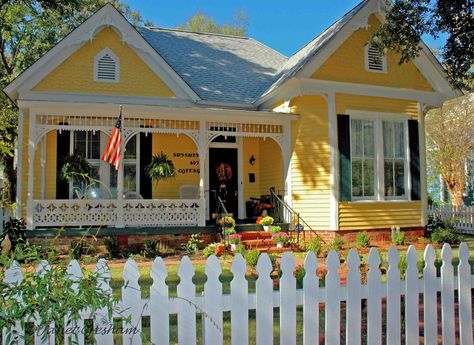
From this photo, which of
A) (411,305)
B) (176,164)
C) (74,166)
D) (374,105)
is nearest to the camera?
(411,305)

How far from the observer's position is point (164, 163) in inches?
471

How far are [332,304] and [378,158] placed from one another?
396 inches

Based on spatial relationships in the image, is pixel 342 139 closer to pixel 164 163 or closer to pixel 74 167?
pixel 164 163

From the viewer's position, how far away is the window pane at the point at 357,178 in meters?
12.5

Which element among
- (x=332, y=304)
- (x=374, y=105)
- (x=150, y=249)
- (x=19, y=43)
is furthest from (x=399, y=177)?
(x=19, y=43)

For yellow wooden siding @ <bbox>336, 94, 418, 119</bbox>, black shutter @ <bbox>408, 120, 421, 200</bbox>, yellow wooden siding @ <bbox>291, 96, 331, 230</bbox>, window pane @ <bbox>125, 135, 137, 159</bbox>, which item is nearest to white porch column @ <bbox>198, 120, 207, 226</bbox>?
window pane @ <bbox>125, 135, 137, 159</bbox>

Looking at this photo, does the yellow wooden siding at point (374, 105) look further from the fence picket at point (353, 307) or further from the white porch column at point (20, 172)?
the fence picket at point (353, 307)

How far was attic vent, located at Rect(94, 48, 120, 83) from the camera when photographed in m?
12.9

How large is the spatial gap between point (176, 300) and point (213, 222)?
9799 mm

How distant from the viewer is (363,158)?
12.6m

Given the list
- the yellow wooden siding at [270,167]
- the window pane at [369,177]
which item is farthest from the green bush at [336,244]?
the yellow wooden siding at [270,167]

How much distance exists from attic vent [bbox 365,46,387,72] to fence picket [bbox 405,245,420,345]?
34.4 ft

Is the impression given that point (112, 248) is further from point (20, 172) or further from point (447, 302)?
point (447, 302)

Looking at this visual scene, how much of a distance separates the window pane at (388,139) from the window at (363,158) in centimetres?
46
